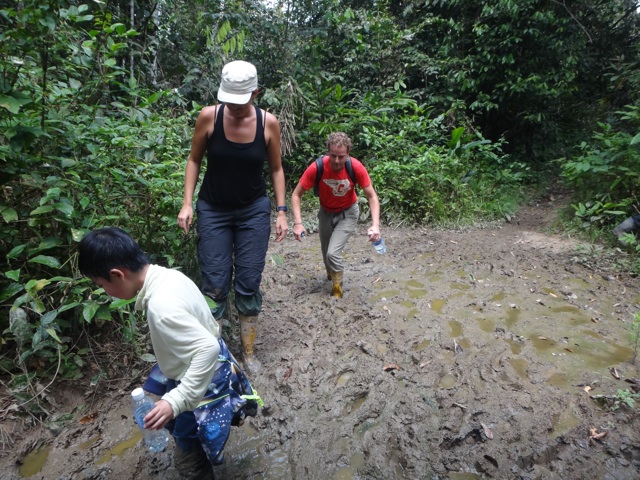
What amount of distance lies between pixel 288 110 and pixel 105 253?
19.4ft

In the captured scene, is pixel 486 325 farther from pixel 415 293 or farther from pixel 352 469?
pixel 352 469

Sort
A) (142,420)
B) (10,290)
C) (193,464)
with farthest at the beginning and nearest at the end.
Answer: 1. (10,290)
2. (193,464)
3. (142,420)

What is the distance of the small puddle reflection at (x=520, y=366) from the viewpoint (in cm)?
277

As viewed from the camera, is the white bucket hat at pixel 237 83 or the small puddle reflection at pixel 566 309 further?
the small puddle reflection at pixel 566 309

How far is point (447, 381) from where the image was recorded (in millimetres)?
2734

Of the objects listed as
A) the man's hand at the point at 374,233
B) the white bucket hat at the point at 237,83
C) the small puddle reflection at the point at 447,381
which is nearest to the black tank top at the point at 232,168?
the white bucket hat at the point at 237,83

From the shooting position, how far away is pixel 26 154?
2383 mm

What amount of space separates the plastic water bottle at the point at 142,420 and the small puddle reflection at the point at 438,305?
8.21 ft

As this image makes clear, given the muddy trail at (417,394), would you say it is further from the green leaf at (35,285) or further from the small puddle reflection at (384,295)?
the green leaf at (35,285)

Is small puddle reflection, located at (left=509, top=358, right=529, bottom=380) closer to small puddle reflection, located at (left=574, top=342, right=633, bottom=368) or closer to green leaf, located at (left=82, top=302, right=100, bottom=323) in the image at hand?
small puddle reflection, located at (left=574, top=342, right=633, bottom=368)

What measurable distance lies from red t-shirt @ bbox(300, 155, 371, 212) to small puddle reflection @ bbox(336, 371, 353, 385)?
5.21 ft

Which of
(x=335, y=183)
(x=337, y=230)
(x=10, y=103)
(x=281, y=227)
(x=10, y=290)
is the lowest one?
(x=10, y=290)

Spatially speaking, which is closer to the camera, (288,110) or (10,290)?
(10,290)

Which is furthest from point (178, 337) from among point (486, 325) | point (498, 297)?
point (498, 297)
